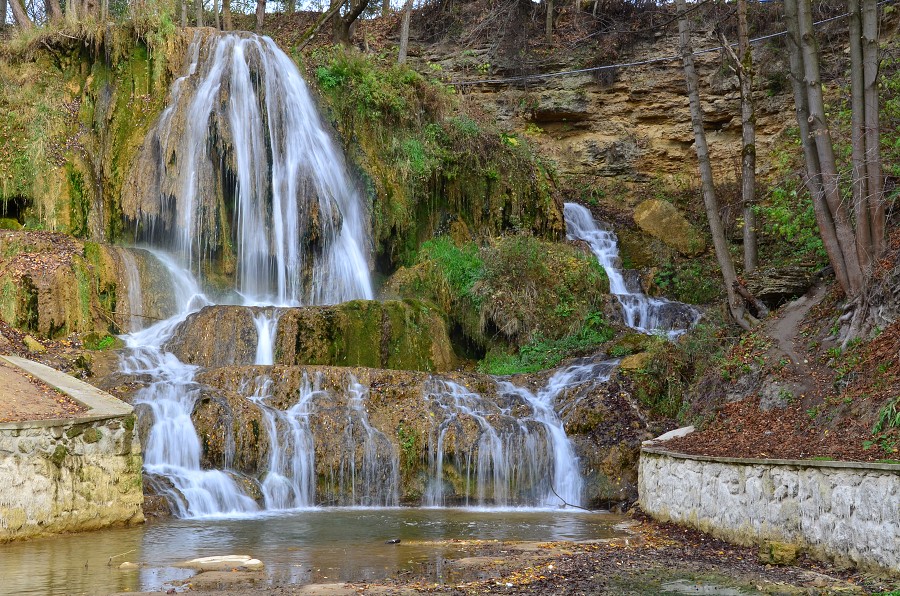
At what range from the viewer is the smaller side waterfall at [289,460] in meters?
11.0

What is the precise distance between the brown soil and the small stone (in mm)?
2486

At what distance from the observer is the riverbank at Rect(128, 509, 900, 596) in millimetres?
6098

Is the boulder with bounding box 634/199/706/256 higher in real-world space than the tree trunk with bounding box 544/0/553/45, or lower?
lower

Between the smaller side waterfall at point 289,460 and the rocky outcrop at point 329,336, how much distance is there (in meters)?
2.34

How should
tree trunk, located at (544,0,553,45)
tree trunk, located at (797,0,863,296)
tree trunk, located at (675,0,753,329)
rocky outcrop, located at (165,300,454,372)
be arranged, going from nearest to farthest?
tree trunk, located at (797,0,863,296), tree trunk, located at (675,0,753,329), rocky outcrop, located at (165,300,454,372), tree trunk, located at (544,0,553,45)

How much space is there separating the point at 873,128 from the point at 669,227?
11826mm

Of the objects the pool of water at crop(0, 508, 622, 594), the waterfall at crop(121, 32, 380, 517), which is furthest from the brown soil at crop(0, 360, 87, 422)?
the waterfall at crop(121, 32, 380, 517)

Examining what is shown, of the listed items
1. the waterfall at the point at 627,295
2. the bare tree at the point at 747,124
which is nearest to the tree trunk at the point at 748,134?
the bare tree at the point at 747,124

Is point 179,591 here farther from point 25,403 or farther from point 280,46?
point 280,46

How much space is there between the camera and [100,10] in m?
21.7

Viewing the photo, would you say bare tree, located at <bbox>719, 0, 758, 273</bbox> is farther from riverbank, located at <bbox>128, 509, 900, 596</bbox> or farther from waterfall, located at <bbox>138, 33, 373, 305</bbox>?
riverbank, located at <bbox>128, 509, 900, 596</bbox>

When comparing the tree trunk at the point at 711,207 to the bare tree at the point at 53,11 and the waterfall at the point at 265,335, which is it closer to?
the waterfall at the point at 265,335

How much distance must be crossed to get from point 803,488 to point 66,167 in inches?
602

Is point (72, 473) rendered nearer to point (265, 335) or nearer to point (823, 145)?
point (265, 335)
